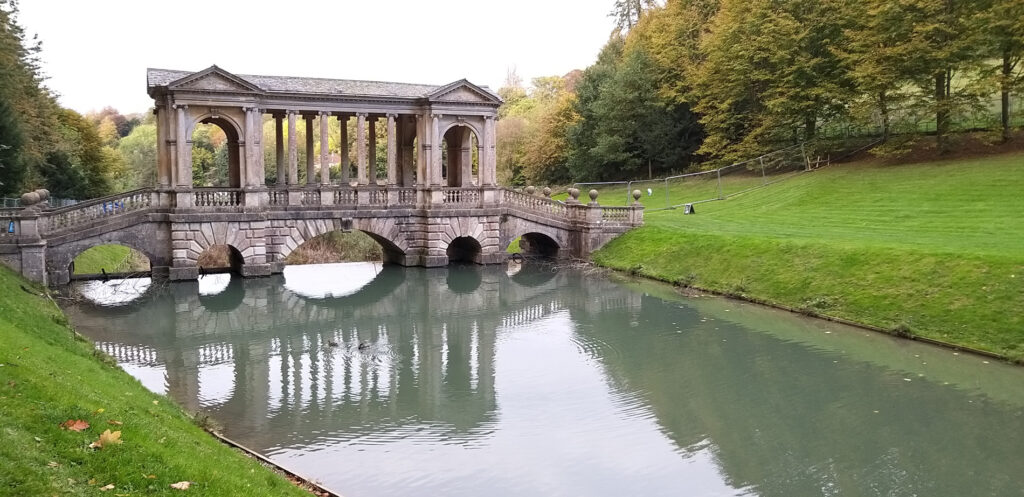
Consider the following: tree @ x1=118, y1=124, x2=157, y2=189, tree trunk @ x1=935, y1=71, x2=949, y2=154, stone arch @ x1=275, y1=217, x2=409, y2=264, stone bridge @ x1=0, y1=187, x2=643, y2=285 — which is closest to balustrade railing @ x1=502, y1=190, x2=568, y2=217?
stone bridge @ x1=0, y1=187, x2=643, y2=285

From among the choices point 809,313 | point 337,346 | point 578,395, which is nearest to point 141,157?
point 337,346

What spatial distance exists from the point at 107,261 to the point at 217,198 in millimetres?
14411

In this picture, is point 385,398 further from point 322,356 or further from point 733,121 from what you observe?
point 733,121

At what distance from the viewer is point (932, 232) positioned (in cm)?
2772

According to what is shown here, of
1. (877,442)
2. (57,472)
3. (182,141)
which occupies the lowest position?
(877,442)

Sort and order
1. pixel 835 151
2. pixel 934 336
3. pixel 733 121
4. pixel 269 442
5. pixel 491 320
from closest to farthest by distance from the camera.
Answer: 1. pixel 269 442
2. pixel 934 336
3. pixel 491 320
4. pixel 835 151
5. pixel 733 121

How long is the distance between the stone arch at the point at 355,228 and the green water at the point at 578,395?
5.71 metres

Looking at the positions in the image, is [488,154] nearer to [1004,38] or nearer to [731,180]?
[731,180]

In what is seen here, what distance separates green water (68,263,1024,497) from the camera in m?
12.9

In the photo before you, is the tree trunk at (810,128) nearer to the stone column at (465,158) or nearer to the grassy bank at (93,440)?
the stone column at (465,158)

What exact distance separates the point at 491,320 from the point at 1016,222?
17045 millimetres

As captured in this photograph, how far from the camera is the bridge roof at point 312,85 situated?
3122cm

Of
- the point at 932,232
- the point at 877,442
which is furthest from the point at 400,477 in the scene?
the point at 932,232

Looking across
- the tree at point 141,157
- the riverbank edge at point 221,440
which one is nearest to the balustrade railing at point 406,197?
the riverbank edge at point 221,440
